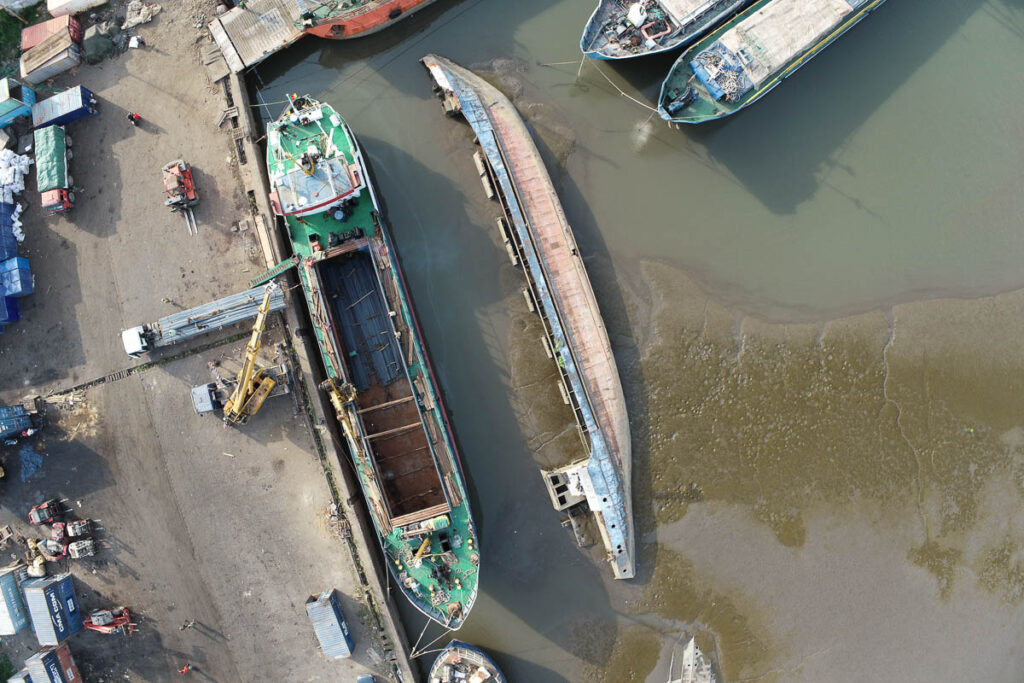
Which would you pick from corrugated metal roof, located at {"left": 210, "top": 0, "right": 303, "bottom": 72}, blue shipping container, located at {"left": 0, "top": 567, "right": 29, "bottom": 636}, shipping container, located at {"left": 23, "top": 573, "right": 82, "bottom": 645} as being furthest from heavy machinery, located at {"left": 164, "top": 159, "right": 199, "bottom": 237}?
blue shipping container, located at {"left": 0, "top": 567, "right": 29, "bottom": 636}

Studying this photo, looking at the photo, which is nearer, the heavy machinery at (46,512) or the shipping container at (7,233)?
the heavy machinery at (46,512)

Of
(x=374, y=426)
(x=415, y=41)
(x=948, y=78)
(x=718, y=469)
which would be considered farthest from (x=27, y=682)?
(x=948, y=78)

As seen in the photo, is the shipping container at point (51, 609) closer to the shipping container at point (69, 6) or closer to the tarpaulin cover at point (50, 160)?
the tarpaulin cover at point (50, 160)

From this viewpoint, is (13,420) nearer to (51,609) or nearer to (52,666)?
(51,609)

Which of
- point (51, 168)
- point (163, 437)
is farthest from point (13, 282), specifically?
Answer: point (163, 437)

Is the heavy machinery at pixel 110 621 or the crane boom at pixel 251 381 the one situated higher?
the crane boom at pixel 251 381

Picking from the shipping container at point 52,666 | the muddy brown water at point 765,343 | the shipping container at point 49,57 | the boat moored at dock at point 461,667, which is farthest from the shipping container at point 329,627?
the shipping container at point 49,57
